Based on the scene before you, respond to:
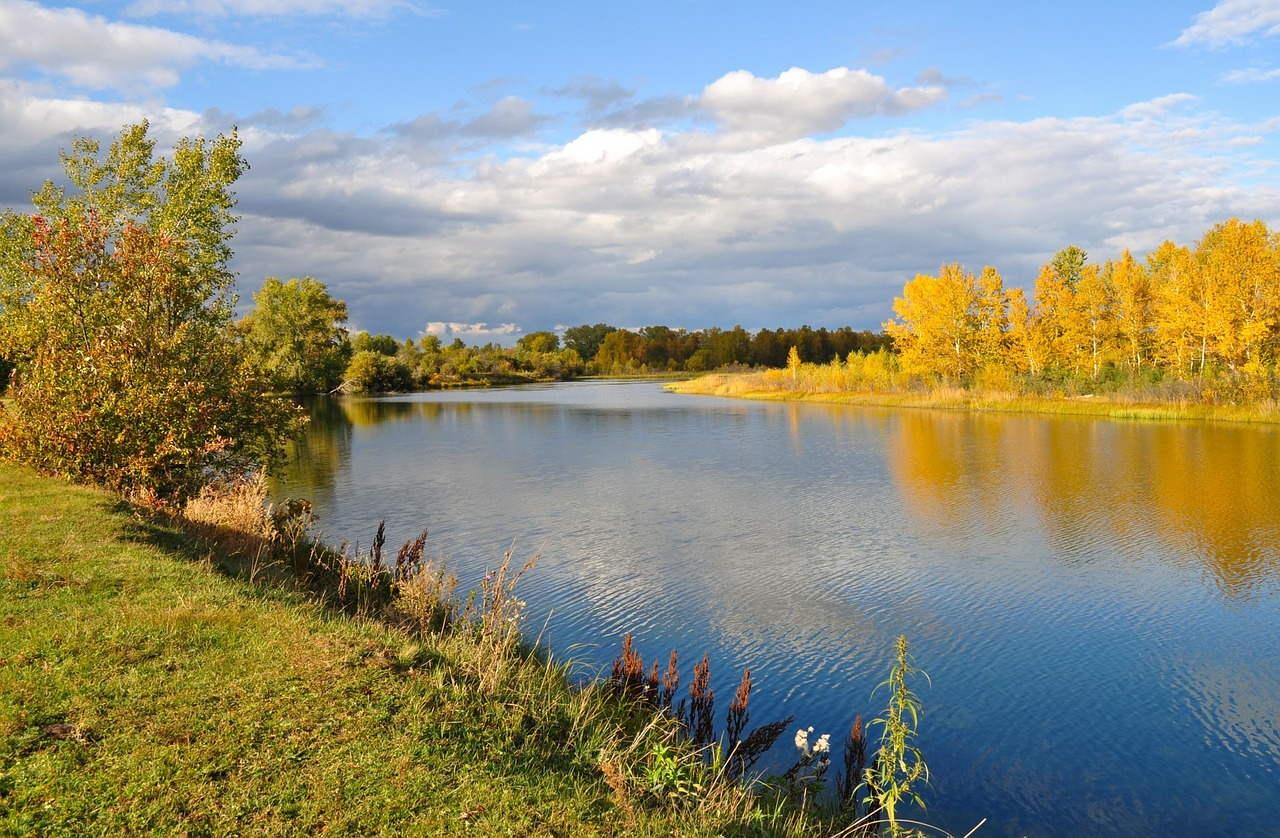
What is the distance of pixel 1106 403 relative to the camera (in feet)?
148

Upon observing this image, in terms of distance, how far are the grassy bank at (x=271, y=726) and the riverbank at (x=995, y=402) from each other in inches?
1669

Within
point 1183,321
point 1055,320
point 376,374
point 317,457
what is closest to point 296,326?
point 376,374

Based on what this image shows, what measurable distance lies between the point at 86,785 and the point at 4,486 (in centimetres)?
1108

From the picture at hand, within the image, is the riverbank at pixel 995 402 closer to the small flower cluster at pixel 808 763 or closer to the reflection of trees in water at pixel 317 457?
the reflection of trees in water at pixel 317 457

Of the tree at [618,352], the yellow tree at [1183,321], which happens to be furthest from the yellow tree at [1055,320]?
the tree at [618,352]

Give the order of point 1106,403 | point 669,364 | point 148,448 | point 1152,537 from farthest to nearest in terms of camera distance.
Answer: point 669,364, point 1106,403, point 1152,537, point 148,448

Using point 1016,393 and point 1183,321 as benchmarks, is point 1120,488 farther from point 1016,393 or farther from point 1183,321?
point 1016,393

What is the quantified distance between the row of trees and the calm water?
47.8ft

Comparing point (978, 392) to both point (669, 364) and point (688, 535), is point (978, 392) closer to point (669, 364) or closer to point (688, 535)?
point (688, 535)

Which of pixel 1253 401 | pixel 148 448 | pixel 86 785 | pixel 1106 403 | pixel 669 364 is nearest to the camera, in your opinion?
pixel 86 785

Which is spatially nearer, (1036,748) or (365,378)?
(1036,748)

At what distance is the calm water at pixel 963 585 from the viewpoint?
26.1 ft

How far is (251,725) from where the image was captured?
17.8 feet

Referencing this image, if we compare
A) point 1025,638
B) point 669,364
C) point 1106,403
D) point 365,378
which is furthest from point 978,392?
point 669,364
